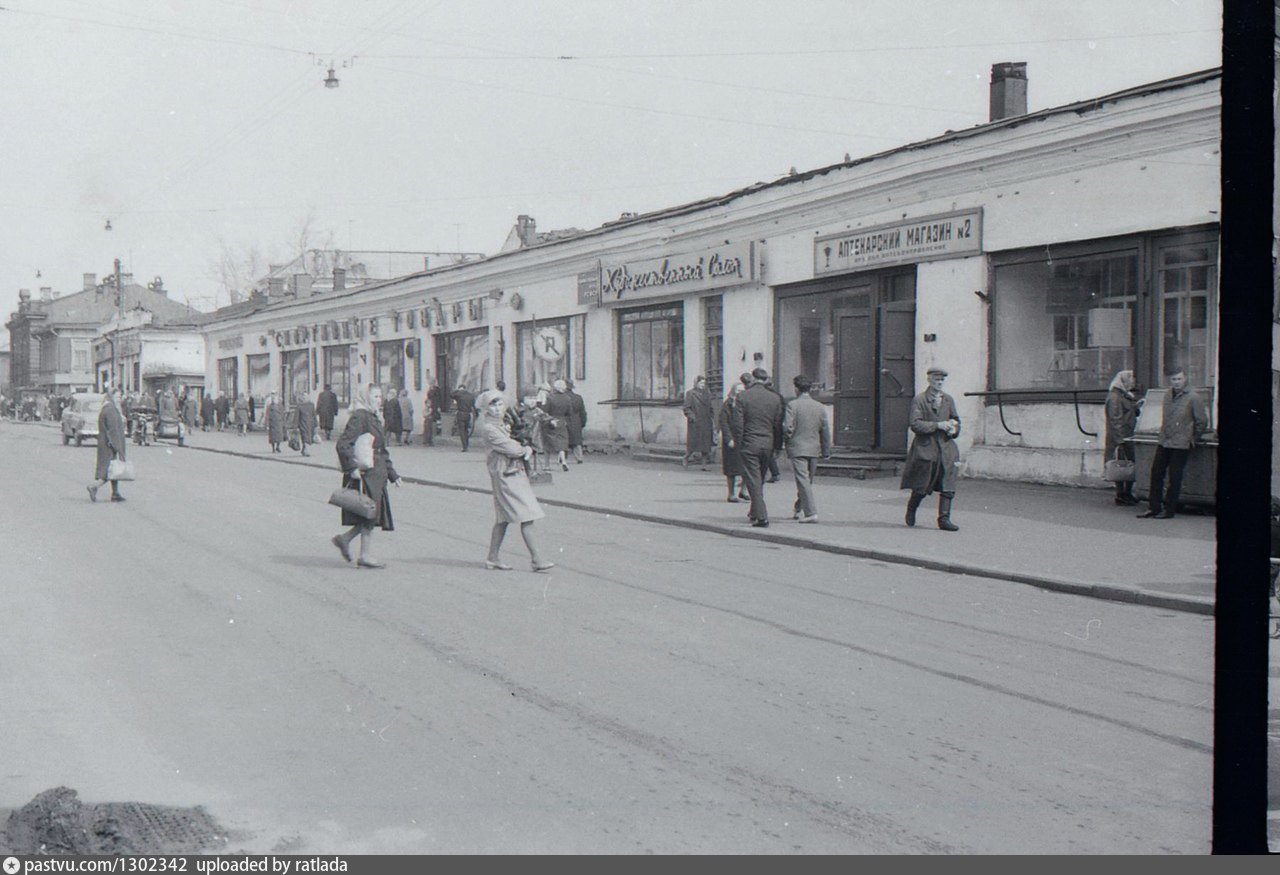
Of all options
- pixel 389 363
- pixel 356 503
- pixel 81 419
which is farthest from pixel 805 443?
pixel 81 419

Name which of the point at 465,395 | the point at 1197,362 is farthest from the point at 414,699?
the point at 465,395

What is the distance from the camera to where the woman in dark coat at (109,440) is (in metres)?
17.8

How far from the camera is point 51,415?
83.4 m

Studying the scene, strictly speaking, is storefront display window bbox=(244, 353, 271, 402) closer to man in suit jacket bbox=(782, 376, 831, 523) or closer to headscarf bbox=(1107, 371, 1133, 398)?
man in suit jacket bbox=(782, 376, 831, 523)

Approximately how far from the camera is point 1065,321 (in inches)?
707

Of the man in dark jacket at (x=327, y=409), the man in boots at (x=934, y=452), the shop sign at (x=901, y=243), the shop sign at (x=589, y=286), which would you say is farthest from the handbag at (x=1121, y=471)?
the man in dark jacket at (x=327, y=409)

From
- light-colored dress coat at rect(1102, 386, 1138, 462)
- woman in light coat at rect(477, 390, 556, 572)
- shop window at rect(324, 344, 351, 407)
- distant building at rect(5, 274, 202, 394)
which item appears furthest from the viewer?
distant building at rect(5, 274, 202, 394)

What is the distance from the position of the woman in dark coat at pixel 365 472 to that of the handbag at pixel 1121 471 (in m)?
8.62

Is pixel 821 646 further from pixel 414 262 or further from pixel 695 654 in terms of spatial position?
pixel 414 262

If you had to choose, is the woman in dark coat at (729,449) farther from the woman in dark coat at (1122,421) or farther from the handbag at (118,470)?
the handbag at (118,470)

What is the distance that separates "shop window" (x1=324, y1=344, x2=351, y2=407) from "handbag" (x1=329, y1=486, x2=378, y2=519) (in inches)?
1401

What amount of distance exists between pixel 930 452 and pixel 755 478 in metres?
2.00

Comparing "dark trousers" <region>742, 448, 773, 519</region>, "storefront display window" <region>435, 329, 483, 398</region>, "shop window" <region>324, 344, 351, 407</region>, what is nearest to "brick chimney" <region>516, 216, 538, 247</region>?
"storefront display window" <region>435, 329, 483, 398</region>

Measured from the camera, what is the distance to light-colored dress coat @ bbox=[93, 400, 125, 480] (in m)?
17.7
